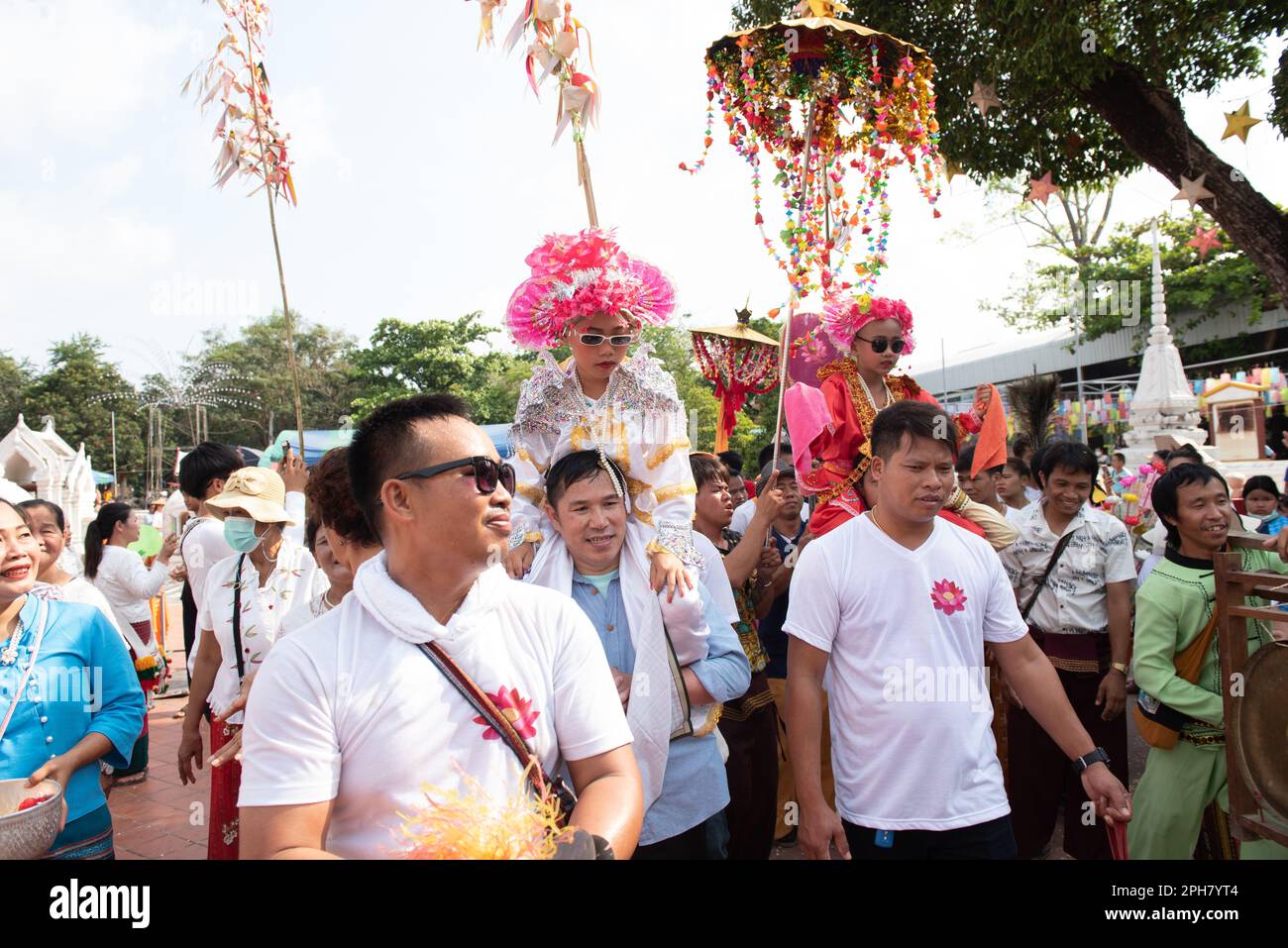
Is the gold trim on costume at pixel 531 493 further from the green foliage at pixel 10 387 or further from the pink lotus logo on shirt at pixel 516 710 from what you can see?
the green foliage at pixel 10 387

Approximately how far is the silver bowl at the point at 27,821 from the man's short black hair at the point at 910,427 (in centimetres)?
249

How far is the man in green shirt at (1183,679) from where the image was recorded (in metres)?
3.12

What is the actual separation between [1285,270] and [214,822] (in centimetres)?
878

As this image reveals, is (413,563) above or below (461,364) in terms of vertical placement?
below

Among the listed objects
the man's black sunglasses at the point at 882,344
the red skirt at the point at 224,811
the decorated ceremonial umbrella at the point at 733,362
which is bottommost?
the red skirt at the point at 224,811

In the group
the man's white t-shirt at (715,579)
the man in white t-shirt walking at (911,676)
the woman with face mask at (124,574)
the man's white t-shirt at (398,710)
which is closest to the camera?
the man's white t-shirt at (398,710)

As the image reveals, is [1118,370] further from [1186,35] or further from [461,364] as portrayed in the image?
[1186,35]

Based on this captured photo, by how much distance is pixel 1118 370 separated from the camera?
30.3 meters

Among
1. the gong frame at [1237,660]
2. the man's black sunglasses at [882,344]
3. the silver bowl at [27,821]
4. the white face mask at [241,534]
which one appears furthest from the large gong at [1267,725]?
the white face mask at [241,534]

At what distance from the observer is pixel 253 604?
339cm

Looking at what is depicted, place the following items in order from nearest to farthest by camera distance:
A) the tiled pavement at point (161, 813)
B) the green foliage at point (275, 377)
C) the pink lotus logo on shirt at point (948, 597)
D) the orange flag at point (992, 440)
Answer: the pink lotus logo on shirt at point (948, 597)
the orange flag at point (992, 440)
the tiled pavement at point (161, 813)
the green foliage at point (275, 377)

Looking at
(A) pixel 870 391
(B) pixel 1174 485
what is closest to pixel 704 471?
(A) pixel 870 391

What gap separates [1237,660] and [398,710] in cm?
272

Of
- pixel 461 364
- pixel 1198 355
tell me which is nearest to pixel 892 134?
pixel 1198 355
